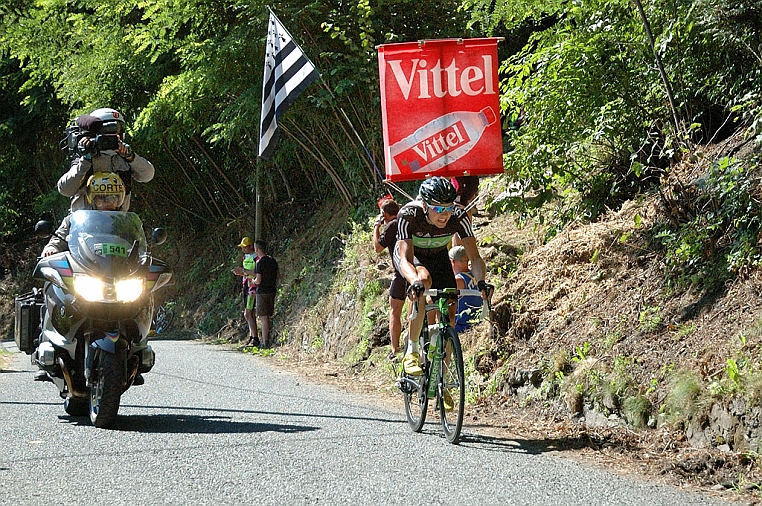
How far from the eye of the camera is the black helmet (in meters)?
7.27

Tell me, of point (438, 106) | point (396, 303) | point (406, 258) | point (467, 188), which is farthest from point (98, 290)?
point (467, 188)

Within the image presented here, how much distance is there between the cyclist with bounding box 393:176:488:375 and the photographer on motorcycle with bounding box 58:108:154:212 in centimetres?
236

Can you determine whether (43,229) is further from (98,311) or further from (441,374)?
(441,374)

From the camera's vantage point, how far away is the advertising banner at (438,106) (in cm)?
1090

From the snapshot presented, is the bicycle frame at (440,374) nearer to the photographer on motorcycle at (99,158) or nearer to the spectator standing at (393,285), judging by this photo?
the spectator standing at (393,285)

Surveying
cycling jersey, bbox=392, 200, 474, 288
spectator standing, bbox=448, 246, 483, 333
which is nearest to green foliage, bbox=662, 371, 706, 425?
cycling jersey, bbox=392, 200, 474, 288

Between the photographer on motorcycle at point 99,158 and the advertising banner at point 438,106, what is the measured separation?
3.43 metres

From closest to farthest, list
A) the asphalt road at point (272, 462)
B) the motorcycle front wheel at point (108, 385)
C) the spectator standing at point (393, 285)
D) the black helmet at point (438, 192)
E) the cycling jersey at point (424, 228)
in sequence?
the asphalt road at point (272, 462)
the motorcycle front wheel at point (108, 385)
the black helmet at point (438, 192)
the cycling jersey at point (424, 228)
the spectator standing at point (393, 285)

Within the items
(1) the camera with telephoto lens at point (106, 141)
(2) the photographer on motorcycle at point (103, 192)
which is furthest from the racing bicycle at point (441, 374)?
(1) the camera with telephoto lens at point (106, 141)

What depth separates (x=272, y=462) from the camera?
6086 mm

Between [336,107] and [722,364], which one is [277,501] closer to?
[722,364]

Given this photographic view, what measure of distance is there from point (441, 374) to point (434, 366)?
126mm

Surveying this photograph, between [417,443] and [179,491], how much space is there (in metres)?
1.99

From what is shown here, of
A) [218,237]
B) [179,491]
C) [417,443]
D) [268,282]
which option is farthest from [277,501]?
[218,237]
